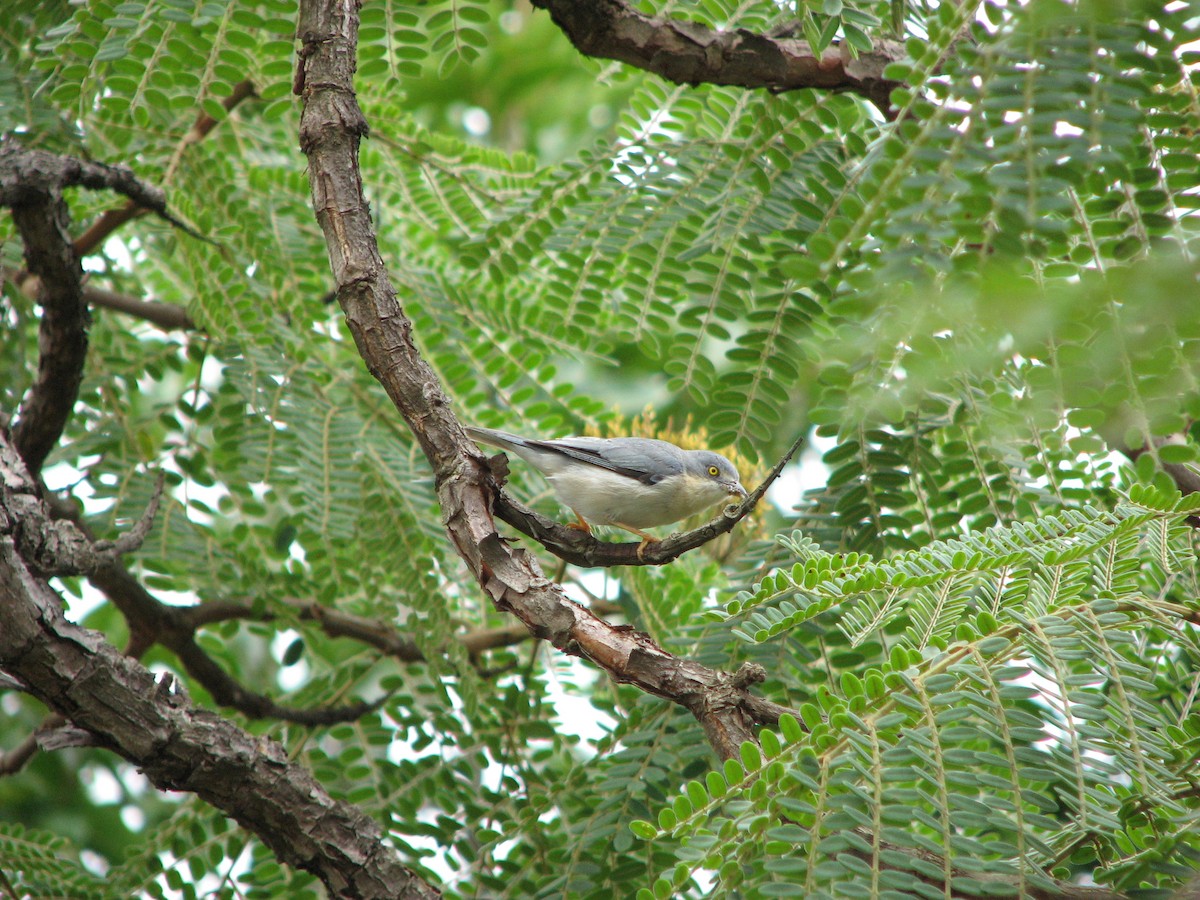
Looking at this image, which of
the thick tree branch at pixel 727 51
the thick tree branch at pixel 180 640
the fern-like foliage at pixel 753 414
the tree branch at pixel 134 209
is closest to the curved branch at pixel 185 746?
the fern-like foliage at pixel 753 414

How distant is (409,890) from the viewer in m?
2.54

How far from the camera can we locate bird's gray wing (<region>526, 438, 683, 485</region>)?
12.4 ft

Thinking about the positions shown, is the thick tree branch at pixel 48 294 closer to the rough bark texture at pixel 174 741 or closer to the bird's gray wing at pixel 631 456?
the rough bark texture at pixel 174 741

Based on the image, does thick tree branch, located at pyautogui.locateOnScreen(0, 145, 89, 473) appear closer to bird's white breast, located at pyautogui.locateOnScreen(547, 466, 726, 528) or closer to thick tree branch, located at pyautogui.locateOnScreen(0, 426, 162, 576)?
thick tree branch, located at pyautogui.locateOnScreen(0, 426, 162, 576)

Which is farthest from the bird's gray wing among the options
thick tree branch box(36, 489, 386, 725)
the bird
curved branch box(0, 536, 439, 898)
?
curved branch box(0, 536, 439, 898)

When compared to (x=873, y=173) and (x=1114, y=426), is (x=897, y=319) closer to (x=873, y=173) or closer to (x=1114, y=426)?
(x=873, y=173)

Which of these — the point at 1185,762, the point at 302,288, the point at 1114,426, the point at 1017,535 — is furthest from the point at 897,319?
the point at 302,288

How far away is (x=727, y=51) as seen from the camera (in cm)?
271

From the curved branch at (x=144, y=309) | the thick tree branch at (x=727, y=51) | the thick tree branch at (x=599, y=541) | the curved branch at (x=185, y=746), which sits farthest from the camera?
the curved branch at (x=144, y=309)

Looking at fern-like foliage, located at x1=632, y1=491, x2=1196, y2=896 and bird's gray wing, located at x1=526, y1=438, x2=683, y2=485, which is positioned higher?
bird's gray wing, located at x1=526, y1=438, x2=683, y2=485

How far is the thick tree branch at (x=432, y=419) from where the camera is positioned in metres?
1.98

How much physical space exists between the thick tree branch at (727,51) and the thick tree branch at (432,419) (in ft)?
2.14

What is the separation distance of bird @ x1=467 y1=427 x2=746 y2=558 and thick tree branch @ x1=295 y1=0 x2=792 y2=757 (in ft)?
4.01

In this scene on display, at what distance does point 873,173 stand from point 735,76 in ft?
4.13
